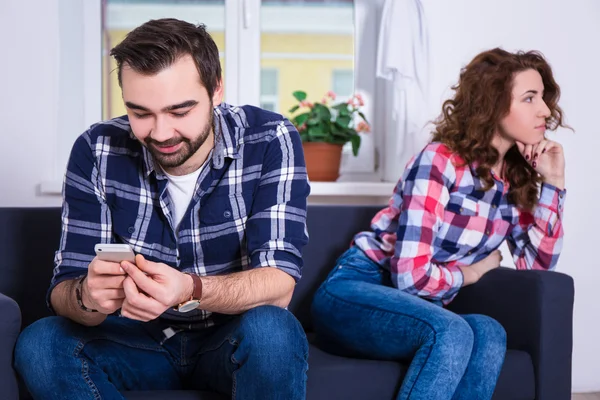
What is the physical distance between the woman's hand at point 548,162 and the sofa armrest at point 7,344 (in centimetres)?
140

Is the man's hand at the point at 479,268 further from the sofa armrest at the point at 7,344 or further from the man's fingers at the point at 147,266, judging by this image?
the sofa armrest at the point at 7,344

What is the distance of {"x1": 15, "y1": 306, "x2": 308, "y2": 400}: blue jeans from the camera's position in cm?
140

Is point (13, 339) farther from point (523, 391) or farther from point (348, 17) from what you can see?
point (348, 17)

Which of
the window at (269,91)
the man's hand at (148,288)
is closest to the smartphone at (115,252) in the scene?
the man's hand at (148,288)

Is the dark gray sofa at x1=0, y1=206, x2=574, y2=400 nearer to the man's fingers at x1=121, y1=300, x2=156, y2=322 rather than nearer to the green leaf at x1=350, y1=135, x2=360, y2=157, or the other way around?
the man's fingers at x1=121, y1=300, x2=156, y2=322

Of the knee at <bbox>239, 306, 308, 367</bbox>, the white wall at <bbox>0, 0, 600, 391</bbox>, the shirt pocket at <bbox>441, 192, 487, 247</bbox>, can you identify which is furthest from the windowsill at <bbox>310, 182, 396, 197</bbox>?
the knee at <bbox>239, 306, 308, 367</bbox>

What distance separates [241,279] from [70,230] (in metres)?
0.43

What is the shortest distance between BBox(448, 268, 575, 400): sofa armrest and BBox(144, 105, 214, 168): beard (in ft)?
3.03

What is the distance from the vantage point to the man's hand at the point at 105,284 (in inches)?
52.8

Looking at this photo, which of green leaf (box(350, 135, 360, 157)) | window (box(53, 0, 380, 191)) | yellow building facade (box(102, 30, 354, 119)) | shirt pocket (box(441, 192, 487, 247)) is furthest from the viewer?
yellow building facade (box(102, 30, 354, 119))

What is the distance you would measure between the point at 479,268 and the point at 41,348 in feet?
3.85

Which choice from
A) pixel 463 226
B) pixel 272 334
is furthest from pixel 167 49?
pixel 463 226

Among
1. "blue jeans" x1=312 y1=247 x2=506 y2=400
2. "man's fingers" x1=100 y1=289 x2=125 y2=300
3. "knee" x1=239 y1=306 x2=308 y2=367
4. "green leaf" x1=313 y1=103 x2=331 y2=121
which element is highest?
"green leaf" x1=313 y1=103 x2=331 y2=121

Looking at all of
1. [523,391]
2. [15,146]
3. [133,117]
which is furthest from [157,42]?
[15,146]
